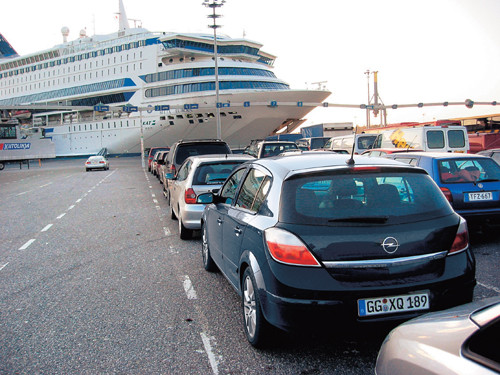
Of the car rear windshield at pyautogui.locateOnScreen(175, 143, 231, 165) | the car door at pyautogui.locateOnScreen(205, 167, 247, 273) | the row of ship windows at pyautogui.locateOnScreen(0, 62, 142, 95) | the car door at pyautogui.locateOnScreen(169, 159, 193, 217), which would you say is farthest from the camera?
the row of ship windows at pyautogui.locateOnScreen(0, 62, 142, 95)

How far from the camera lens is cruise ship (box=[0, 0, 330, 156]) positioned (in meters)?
50.1

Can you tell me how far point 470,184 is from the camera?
7.07m

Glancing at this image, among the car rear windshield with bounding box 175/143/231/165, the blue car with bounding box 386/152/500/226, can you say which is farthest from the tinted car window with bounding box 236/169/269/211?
the car rear windshield with bounding box 175/143/231/165

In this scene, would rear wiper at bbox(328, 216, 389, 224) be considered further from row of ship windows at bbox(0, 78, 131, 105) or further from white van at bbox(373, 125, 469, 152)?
row of ship windows at bbox(0, 78, 131, 105)

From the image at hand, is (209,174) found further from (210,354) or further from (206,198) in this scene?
(210,354)

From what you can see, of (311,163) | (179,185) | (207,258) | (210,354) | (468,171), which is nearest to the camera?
(210,354)

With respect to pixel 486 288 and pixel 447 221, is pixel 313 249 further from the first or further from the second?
pixel 486 288

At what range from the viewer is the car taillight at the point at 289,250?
3.06 m

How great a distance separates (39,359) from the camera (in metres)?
3.49

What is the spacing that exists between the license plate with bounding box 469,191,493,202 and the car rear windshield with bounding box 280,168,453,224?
13.1 ft

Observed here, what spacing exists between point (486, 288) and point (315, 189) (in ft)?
8.92

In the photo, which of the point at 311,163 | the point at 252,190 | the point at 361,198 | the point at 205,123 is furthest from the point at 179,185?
the point at 205,123

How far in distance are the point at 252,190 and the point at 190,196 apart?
397cm

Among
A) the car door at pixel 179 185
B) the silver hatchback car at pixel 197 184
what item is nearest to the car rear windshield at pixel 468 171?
the silver hatchback car at pixel 197 184
